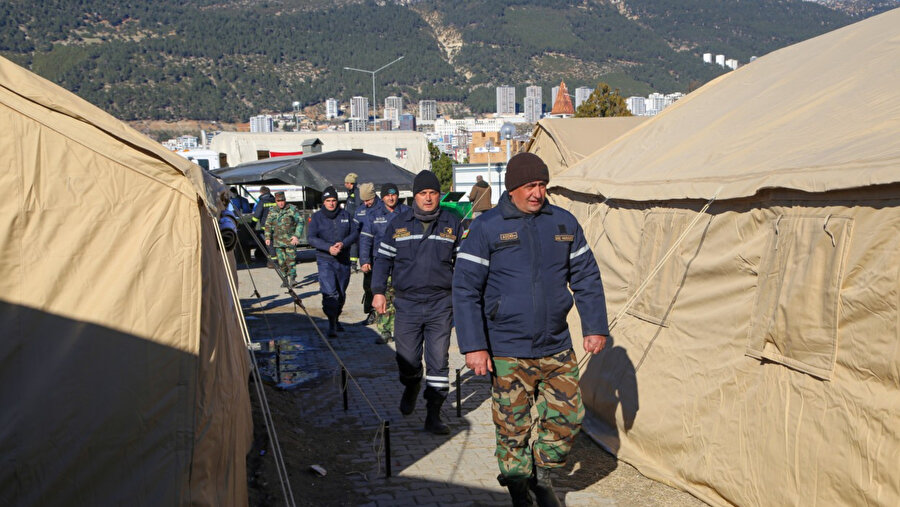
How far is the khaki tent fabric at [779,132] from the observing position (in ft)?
15.5

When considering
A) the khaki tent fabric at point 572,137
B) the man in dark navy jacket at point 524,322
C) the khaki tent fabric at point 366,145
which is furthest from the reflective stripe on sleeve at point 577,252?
the khaki tent fabric at point 366,145

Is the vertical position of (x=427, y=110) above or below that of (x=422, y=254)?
above

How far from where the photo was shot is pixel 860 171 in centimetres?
432

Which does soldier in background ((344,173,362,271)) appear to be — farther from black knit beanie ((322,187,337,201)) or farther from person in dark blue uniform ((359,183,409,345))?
person in dark blue uniform ((359,183,409,345))

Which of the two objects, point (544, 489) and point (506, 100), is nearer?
point (544, 489)

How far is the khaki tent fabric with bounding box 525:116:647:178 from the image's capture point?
15.6 metres

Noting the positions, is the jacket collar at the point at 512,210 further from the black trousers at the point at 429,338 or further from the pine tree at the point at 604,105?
the pine tree at the point at 604,105

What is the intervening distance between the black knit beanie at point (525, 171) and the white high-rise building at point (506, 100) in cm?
17677

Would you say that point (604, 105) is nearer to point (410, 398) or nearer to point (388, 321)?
point (388, 321)

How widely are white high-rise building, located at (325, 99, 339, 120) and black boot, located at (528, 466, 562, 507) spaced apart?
527ft

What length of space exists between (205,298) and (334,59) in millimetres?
185947

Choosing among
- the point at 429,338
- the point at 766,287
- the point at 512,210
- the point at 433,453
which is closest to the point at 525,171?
the point at 512,210

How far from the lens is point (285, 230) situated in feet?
51.2

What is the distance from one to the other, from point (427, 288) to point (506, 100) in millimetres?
178205
